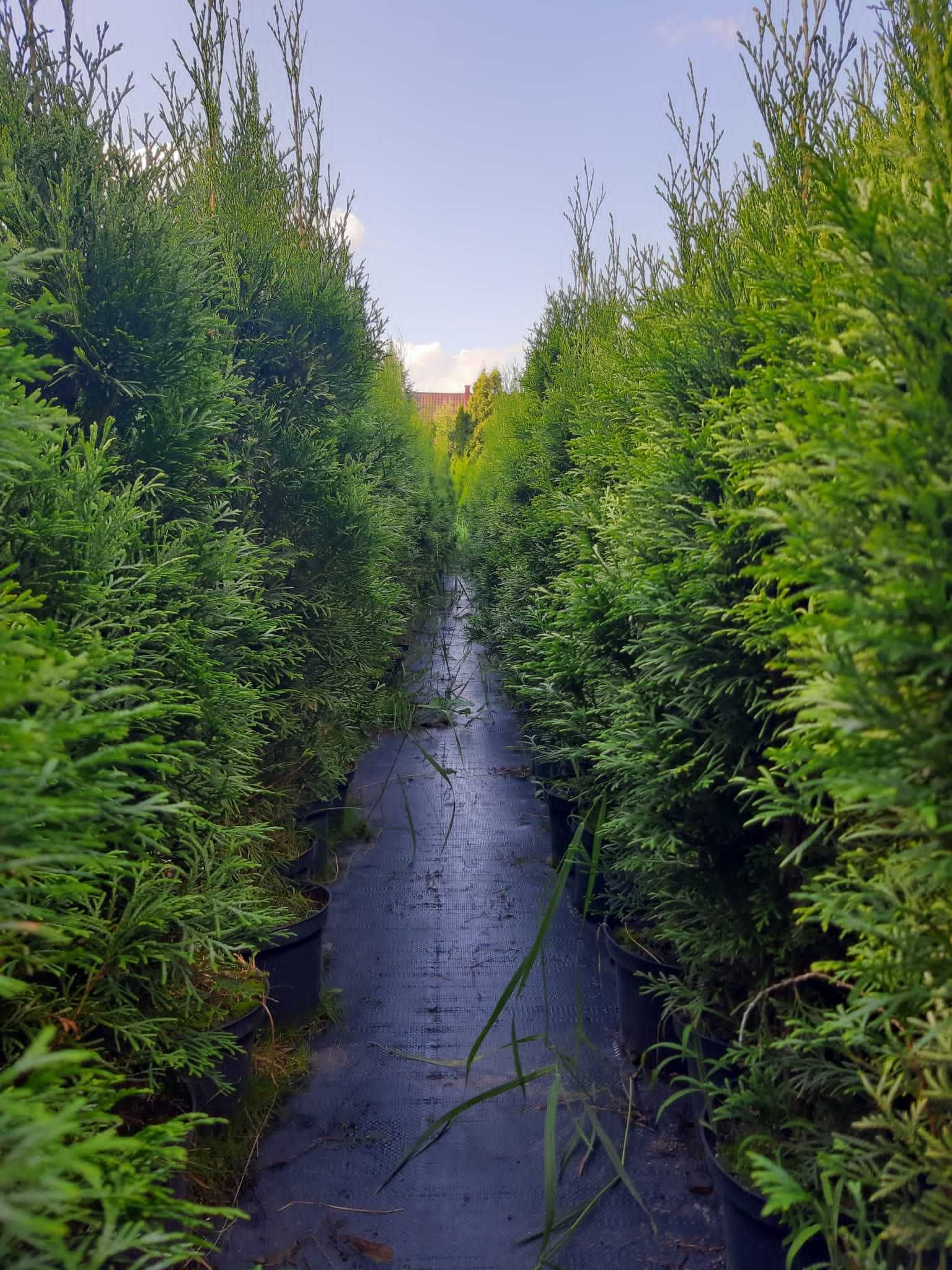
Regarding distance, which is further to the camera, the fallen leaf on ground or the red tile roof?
the red tile roof

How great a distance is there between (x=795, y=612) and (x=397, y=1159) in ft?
8.04

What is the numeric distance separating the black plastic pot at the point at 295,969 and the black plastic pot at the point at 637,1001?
1343 millimetres

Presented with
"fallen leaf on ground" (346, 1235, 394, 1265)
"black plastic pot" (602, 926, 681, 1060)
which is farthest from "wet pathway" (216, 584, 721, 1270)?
"black plastic pot" (602, 926, 681, 1060)

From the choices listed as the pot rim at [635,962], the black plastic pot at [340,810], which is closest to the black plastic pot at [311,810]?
the black plastic pot at [340,810]

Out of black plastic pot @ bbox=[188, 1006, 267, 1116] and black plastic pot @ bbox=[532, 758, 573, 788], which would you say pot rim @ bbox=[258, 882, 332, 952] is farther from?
black plastic pot @ bbox=[532, 758, 573, 788]

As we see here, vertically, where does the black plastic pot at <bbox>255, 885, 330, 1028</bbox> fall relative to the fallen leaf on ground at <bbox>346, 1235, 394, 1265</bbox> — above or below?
above

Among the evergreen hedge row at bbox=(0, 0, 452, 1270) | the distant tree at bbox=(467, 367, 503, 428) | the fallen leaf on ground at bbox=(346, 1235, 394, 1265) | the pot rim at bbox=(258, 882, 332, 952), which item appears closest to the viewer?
the evergreen hedge row at bbox=(0, 0, 452, 1270)

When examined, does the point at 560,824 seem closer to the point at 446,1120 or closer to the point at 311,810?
the point at 311,810

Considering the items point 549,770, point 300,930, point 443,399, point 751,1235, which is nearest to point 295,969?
point 300,930

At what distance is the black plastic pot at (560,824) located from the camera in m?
5.59

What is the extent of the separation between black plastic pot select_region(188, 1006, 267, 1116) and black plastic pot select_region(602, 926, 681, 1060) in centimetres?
150

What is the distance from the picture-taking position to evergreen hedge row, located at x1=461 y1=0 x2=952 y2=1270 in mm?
1467

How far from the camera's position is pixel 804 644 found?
195 cm

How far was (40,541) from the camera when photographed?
2328 millimetres
